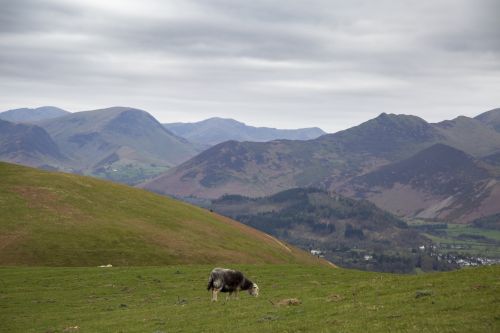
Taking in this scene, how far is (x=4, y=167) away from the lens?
10950 centimetres

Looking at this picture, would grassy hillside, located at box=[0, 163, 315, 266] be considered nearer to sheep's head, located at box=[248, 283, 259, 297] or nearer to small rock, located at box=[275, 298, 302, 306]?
sheep's head, located at box=[248, 283, 259, 297]

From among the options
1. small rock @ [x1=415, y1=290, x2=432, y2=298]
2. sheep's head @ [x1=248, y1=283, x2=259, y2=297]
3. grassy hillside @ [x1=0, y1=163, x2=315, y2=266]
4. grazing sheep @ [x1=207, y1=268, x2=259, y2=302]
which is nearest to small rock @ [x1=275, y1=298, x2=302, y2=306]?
grazing sheep @ [x1=207, y1=268, x2=259, y2=302]

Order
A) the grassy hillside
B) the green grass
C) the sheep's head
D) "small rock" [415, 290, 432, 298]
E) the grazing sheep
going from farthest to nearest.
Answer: the grassy hillside < the sheep's head < the grazing sheep < "small rock" [415, 290, 432, 298] < the green grass

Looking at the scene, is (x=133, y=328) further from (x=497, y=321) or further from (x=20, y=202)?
(x=20, y=202)

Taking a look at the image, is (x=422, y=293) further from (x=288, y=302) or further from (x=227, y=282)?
(x=227, y=282)

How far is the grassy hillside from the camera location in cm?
7769

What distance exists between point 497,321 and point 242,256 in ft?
227

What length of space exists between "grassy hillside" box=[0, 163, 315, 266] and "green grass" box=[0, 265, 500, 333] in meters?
15.0

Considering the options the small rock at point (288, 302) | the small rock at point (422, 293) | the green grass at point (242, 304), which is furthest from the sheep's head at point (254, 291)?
the small rock at point (422, 293)

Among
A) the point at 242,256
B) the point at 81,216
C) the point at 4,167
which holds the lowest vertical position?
the point at 242,256

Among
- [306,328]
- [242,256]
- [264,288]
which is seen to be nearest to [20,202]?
[242,256]

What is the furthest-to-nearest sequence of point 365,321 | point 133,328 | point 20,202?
point 20,202 → point 133,328 → point 365,321

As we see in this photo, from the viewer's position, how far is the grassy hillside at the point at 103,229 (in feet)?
255

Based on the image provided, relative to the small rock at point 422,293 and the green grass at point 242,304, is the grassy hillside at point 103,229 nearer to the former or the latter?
the green grass at point 242,304
